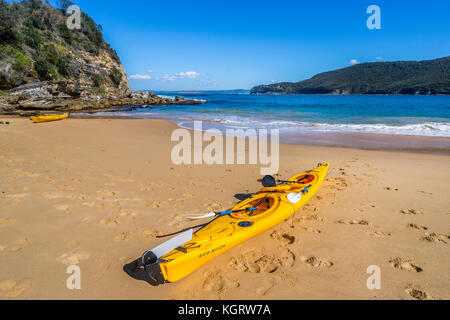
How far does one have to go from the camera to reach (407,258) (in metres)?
2.80

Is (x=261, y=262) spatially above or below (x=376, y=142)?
below

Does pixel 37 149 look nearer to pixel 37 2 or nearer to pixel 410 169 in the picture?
pixel 410 169

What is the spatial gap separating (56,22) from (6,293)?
48188mm

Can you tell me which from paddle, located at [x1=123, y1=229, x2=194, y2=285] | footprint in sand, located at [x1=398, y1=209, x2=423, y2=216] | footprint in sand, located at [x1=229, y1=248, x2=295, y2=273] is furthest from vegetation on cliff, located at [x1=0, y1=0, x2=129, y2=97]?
footprint in sand, located at [x1=398, y1=209, x2=423, y2=216]

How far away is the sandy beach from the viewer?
2.38m

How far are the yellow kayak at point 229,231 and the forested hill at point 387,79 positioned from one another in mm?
99255

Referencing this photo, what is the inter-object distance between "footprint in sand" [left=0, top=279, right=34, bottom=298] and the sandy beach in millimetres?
10

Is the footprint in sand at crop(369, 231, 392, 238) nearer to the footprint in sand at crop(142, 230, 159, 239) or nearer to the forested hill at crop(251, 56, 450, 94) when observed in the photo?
the footprint in sand at crop(142, 230, 159, 239)

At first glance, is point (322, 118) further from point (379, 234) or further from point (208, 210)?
point (208, 210)

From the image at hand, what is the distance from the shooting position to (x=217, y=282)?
247cm

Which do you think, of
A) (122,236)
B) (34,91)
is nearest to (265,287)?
(122,236)

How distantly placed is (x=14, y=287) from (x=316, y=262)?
3221 mm

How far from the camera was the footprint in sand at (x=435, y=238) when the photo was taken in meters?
3.12

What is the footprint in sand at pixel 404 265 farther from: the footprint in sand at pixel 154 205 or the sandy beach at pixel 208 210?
the footprint in sand at pixel 154 205
